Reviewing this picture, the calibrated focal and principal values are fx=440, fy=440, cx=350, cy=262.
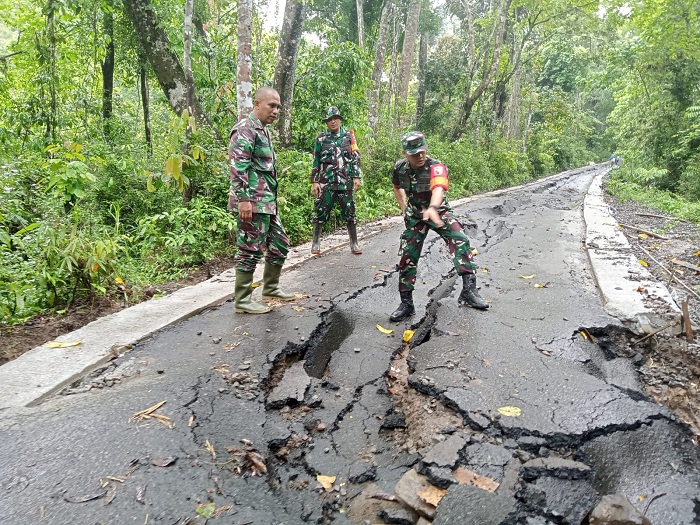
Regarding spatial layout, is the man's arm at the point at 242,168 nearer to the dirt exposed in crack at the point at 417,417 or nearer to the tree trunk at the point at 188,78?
the dirt exposed in crack at the point at 417,417

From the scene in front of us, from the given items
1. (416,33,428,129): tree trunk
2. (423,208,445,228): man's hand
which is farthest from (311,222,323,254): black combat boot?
(416,33,428,129): tree trunk

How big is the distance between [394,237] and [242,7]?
3.96m

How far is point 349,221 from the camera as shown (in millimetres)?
6031

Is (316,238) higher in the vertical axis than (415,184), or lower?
lower

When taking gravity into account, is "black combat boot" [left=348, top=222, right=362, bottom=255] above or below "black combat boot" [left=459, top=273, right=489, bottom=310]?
above

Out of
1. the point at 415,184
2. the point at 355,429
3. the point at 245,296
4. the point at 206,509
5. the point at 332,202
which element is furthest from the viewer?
the point at 332,202

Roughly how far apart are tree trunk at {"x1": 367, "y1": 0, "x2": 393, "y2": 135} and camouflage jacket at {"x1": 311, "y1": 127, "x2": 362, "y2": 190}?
19.6ft

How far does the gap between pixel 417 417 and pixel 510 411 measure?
1.64ft

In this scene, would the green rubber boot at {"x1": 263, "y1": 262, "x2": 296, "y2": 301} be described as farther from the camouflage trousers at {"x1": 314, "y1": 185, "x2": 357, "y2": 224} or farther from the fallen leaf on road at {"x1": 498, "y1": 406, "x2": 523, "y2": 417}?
the fallen leaf on road at {"x1": 498, "y1": 406, "x2": 523, "y2": 417}

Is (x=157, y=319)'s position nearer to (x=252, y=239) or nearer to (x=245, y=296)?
(x=245, y=296)

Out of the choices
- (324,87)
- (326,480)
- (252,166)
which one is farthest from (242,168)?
(324,87)

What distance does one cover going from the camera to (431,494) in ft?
6.08

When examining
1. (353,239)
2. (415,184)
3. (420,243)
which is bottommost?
(353,239)

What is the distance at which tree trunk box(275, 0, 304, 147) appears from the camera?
24.6ft
